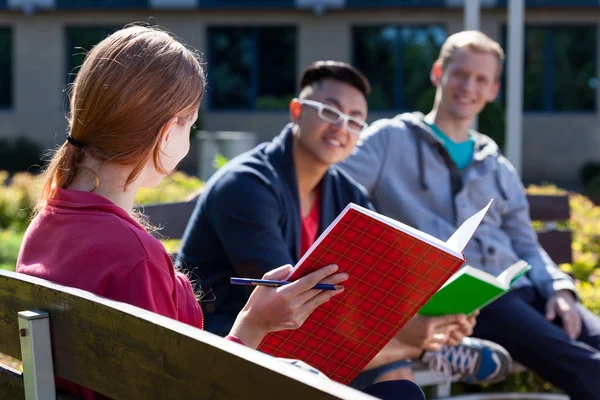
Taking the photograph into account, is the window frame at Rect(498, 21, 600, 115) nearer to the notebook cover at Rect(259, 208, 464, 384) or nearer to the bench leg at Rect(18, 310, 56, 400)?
the notebook cover at Rect(259, 208, 464, 384)

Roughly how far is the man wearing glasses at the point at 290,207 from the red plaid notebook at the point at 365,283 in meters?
0.56

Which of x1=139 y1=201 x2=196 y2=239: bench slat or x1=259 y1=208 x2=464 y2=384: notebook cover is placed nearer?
x1=259 y1=208 x2=464 y2=384: notebook cover

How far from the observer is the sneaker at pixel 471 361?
3496mm

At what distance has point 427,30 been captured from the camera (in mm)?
20812

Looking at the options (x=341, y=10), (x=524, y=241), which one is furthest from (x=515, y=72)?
(x=341, y=10)

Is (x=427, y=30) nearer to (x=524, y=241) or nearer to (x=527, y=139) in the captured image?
(x=527, y=139)

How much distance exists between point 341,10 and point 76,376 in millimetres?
19590

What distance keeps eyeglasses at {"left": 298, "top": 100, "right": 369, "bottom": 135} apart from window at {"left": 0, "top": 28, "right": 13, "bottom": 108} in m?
20.8

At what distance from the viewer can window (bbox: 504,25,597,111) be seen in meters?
20.5

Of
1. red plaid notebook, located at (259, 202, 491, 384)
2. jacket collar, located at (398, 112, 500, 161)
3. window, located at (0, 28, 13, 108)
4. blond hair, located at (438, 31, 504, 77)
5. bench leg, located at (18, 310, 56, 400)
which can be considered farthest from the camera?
window, located at (0, 28, 13, 108)

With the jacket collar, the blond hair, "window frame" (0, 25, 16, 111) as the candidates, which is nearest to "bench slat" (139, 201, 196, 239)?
the jacket collar

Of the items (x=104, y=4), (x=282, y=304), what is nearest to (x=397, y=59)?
(x=104, y=4)

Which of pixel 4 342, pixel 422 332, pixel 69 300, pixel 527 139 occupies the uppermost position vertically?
pixel 69 300

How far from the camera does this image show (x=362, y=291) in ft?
6.98
